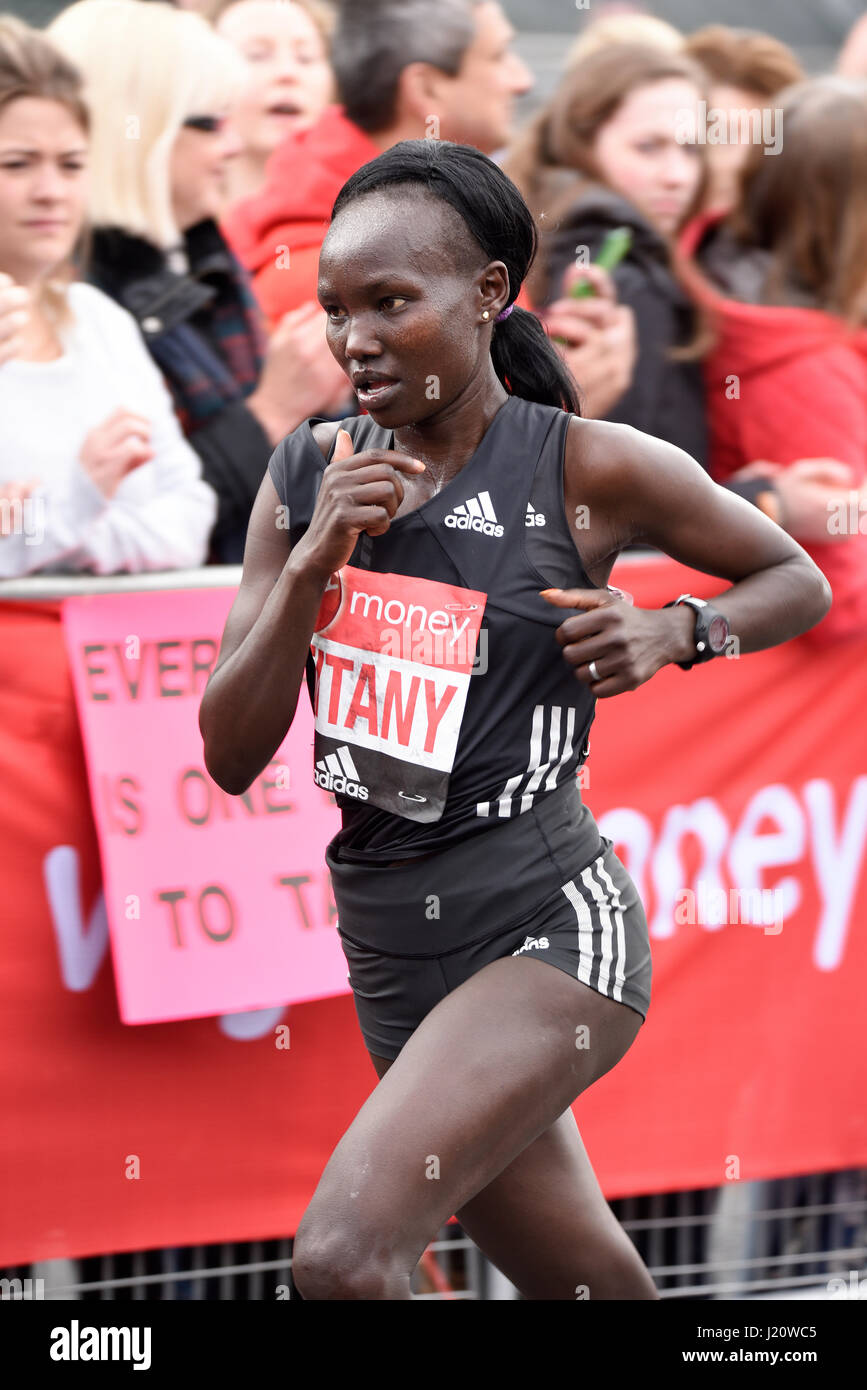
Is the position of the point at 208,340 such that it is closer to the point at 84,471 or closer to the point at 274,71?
the point at 84,471

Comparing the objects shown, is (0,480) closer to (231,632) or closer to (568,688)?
(231,632)

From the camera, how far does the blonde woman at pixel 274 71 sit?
14.0 ft

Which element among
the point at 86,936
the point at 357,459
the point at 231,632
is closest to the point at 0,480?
the point at 86,936

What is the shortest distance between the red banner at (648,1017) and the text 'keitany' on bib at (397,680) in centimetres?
135

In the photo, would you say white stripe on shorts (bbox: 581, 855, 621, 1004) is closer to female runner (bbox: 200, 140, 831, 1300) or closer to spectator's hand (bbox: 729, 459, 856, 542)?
female runner (bbox: 200, 140, 831, 1300)

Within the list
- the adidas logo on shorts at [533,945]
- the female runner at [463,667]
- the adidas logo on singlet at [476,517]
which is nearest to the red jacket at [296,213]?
the female runner at [463,667]

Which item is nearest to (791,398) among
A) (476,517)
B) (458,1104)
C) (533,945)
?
(476,517)

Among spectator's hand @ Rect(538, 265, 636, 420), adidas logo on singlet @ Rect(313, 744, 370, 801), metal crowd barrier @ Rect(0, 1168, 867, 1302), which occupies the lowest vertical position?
metal crowd barrier @ Rect(0, 1168, 867, 1302)

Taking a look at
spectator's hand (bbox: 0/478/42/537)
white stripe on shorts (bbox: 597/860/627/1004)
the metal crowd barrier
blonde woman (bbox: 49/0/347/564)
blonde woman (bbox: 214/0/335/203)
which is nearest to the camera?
white stripe on shorts (bbox: 597/860/627/1004)

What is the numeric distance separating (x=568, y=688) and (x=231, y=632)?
56 centimetres

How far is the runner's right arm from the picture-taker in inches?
97.7

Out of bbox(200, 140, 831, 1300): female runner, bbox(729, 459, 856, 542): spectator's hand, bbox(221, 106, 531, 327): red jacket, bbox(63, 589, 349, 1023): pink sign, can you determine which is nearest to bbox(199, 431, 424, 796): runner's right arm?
bbox(200, 140, 831, 1300): female runner

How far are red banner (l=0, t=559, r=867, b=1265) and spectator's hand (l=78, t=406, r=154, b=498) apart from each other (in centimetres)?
36

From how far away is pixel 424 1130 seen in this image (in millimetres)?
2434
